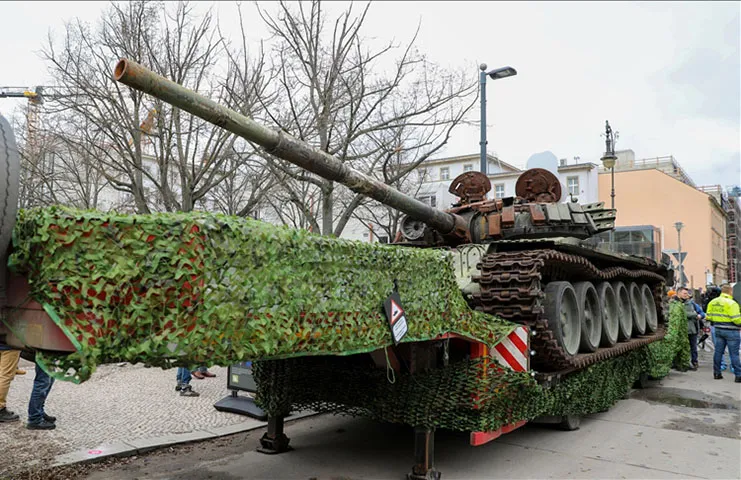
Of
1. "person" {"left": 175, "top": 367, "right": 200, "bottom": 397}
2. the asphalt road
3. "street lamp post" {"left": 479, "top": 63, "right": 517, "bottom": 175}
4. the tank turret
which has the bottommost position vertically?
the asphalt road

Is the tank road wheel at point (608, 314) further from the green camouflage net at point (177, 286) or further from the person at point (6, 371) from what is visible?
the person at point (6, 371)

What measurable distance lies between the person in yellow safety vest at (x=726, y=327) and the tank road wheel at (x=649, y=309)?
1262 mm

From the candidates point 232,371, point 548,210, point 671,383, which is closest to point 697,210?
point 671,383

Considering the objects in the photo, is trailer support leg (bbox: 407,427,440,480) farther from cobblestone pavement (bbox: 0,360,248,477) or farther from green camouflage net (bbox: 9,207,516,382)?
cobblestone pavement (bbox: 0,360,248,477)

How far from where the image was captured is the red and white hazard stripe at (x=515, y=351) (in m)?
5.96

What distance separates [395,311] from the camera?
14.9 ft

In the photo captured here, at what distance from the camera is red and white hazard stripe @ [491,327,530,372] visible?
5.96m

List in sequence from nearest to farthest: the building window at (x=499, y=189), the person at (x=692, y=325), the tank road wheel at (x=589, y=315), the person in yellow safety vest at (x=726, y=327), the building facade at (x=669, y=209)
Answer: the tank road wheel at (x=589, y=315) → the person in yellow safety vest at (x=726, y=327) → the person at (x=692, y=325) → the building facade at (x=669, y=209) → the building window at (x=499, y=189)

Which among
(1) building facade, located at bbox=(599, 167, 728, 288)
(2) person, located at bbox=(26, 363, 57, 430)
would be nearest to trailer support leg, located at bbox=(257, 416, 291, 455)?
(2) person, located at bbox=(26, 363, 57, 430)

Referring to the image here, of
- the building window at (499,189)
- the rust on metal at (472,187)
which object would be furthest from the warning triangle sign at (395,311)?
the building window at (499,189)

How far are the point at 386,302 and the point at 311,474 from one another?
2186 mm

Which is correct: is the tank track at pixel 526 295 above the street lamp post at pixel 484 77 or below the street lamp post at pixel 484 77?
below

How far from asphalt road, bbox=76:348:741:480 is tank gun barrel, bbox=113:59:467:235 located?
261 cm

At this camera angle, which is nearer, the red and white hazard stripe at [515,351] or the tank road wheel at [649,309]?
the red and white hazard stripe at [515,351]
